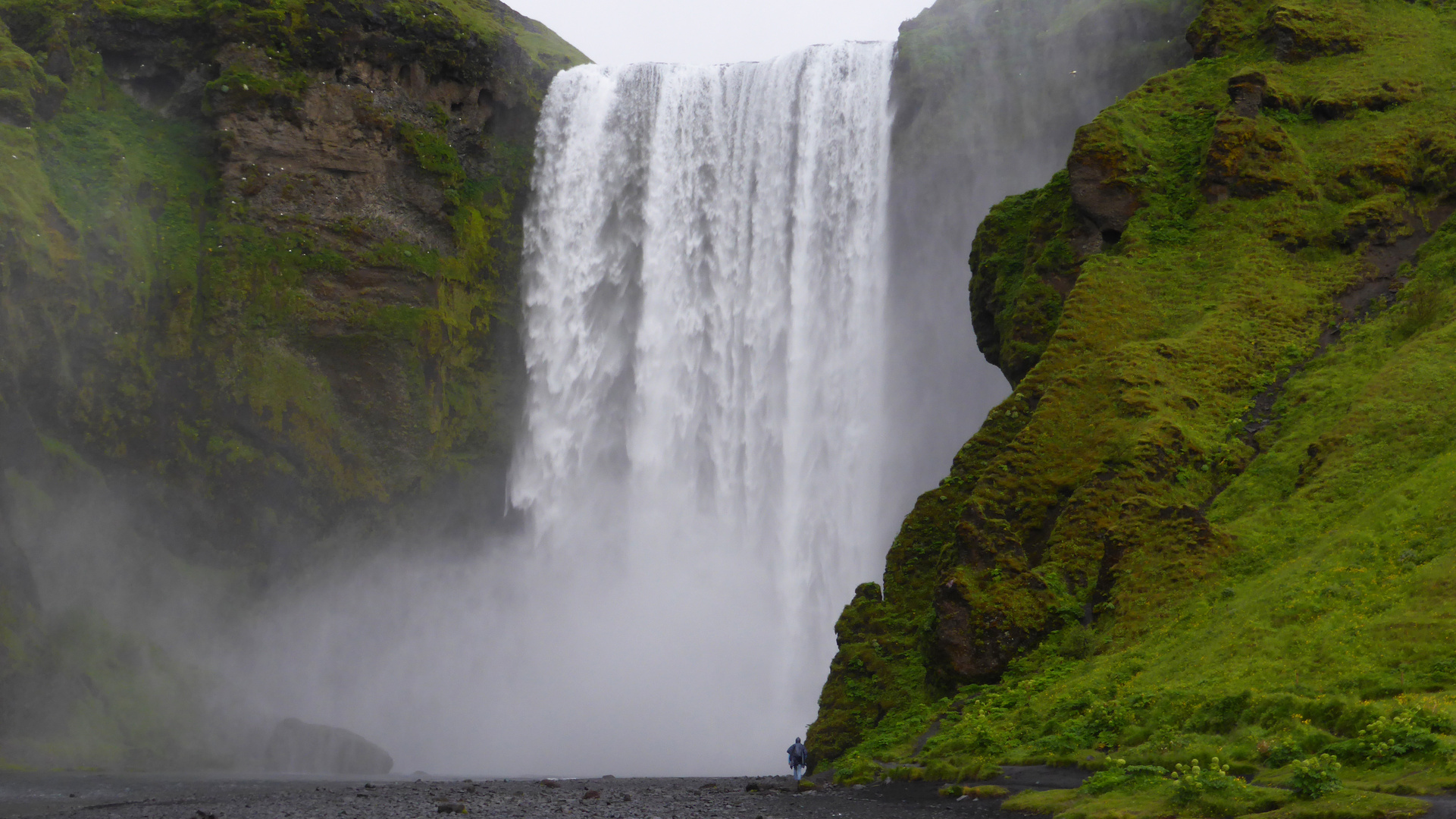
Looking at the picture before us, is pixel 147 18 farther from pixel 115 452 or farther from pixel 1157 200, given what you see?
pixel 1157 200

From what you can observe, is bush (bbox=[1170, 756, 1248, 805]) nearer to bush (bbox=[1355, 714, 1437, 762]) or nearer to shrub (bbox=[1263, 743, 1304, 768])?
shrub (bbox=[1263, 743, 1304, 768])

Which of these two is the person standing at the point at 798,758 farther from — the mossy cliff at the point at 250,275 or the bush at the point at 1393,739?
the mossy cliff at the point at 250,275

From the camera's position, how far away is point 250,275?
43500mm

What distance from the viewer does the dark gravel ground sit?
683 inches

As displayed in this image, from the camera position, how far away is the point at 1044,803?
1460cm

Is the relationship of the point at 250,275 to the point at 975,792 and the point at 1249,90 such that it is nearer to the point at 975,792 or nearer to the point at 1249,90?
the point at 1249,90

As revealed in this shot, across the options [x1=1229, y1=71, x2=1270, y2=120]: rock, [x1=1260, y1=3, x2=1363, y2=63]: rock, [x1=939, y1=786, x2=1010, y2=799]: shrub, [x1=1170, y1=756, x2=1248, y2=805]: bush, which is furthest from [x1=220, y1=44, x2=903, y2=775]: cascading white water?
[x1=1170, y1=756, x2=1248, y2=805]: bush

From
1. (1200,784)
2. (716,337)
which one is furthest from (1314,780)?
(716,337)

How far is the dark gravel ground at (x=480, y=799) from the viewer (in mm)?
17359

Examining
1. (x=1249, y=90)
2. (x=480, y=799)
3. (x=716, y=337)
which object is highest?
(x=1249, y=90)

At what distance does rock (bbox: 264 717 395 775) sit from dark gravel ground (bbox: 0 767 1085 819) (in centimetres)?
539

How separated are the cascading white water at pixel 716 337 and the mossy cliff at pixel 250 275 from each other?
10.7 feet

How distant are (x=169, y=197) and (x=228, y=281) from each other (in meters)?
4.42

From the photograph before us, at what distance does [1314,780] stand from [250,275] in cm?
4116
